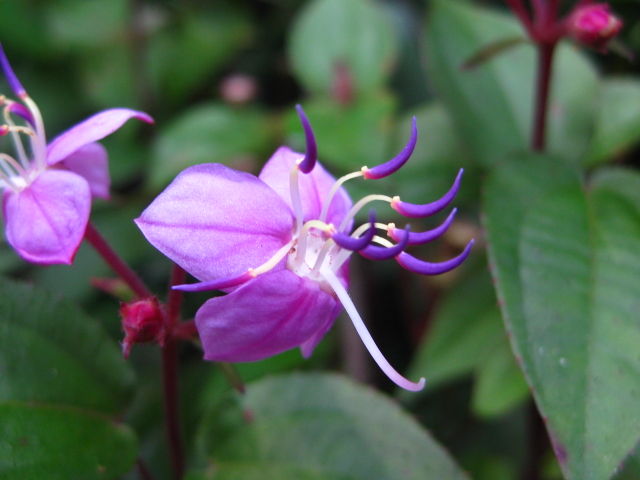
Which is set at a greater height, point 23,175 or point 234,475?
point 23,175

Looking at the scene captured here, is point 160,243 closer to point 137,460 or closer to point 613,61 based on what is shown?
point 137,460

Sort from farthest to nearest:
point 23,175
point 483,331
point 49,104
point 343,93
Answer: point 49,104
point 343,93
point 483,331
point 23,175

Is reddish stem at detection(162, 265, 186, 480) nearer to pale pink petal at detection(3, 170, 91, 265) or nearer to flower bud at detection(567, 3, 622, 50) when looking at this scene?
pale pink petal at detection(3, 170, 91, 265)

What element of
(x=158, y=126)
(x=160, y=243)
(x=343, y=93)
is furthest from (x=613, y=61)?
→ (x=160, y=243)

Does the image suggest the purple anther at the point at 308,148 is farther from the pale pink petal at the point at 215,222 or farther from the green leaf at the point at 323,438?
the green leaf at the point at 323,438

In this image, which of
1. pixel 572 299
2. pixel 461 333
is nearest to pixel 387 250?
pixel 572 299
